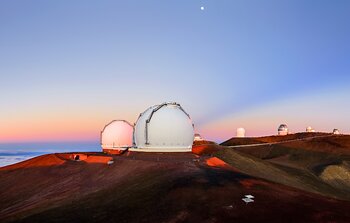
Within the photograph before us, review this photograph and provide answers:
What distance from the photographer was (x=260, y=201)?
67.1 ft

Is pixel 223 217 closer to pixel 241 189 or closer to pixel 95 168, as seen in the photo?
pixel 241 189

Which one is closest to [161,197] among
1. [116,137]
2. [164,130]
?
[164,130]

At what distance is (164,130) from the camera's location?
3944 centimetres

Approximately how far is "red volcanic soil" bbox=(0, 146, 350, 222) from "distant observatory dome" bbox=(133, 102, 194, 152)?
10.6 feet

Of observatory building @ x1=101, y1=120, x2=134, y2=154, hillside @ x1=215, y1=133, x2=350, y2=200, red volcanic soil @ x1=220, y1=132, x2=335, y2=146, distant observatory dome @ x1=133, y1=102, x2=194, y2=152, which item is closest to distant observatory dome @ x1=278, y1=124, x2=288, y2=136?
red volcanic soil @ x1=220, y1=132, x2=335, y2=146

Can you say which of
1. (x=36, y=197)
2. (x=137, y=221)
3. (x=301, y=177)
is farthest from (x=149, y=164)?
(x=301, y=177)

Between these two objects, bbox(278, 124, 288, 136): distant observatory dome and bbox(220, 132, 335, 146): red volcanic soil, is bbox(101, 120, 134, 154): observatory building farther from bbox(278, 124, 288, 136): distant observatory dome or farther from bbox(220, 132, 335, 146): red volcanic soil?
bbox(278, 124, 288, 136): distant observatory dome

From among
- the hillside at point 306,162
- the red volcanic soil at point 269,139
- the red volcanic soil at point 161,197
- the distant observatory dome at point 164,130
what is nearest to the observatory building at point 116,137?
the distant observatory dome at point 164,130

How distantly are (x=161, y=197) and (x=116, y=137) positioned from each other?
31192mm

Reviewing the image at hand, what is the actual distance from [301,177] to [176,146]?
19.8 m

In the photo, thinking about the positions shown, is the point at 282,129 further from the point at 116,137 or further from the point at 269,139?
the point at 116,137

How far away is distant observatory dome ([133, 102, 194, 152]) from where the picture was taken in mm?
39625

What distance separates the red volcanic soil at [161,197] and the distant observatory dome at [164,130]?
3245mm

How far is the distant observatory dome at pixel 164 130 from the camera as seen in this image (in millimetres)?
39625
